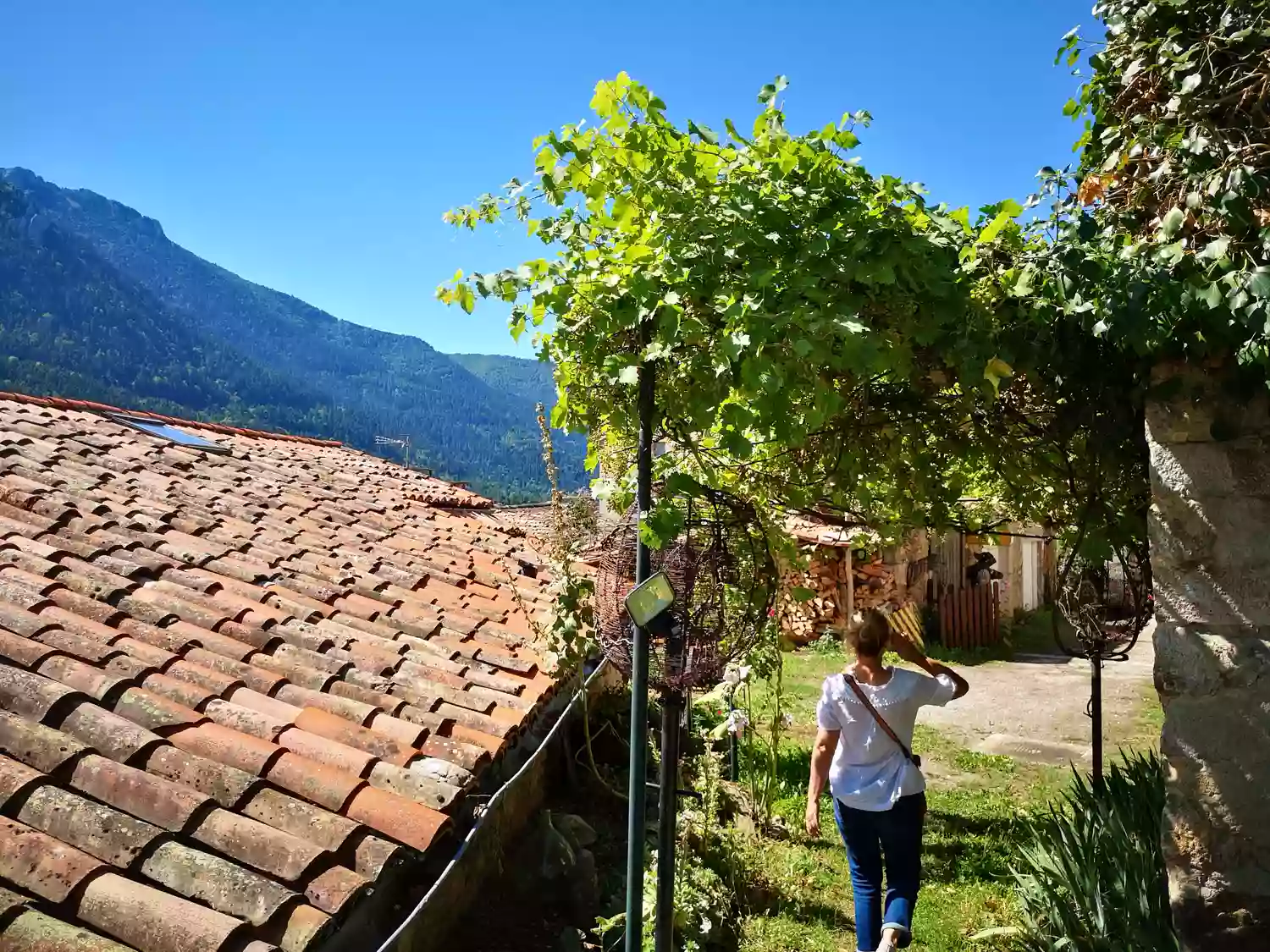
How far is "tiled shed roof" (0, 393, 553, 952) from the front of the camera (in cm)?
196

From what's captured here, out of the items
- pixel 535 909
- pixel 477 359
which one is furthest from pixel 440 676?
pixel 477 359

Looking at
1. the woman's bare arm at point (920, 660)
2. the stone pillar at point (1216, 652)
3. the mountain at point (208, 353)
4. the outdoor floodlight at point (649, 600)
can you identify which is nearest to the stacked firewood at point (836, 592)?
the woman's bare arm at point (920, 660)

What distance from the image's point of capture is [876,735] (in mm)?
3424

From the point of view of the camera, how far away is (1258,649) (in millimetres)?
2252

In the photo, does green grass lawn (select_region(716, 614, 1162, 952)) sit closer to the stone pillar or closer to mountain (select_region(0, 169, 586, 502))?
the stone pillar

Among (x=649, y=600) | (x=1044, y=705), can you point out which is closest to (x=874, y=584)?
(x=1044, y=705)

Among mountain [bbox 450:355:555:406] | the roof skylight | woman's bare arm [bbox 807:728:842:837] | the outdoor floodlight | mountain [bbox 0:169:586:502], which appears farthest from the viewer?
mountain [bbox 450:355:555:406]

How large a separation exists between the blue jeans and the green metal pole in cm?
146

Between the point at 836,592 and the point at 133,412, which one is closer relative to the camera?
the point at 133,412

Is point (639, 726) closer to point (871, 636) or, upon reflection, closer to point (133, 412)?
point (871, 636)

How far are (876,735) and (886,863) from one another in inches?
19.9

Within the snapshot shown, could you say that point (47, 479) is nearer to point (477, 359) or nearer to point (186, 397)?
point (186, 397)

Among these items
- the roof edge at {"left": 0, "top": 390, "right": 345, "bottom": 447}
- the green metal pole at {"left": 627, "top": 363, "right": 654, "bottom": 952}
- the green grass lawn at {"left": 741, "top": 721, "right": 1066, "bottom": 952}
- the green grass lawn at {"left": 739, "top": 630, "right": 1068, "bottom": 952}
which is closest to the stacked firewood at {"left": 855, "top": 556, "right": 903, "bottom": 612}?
the green grass lawn at {"left": 739, "top": 630, "right": 1068, "bottom": 952}

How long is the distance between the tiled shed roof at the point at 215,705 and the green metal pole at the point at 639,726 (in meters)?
0.59
